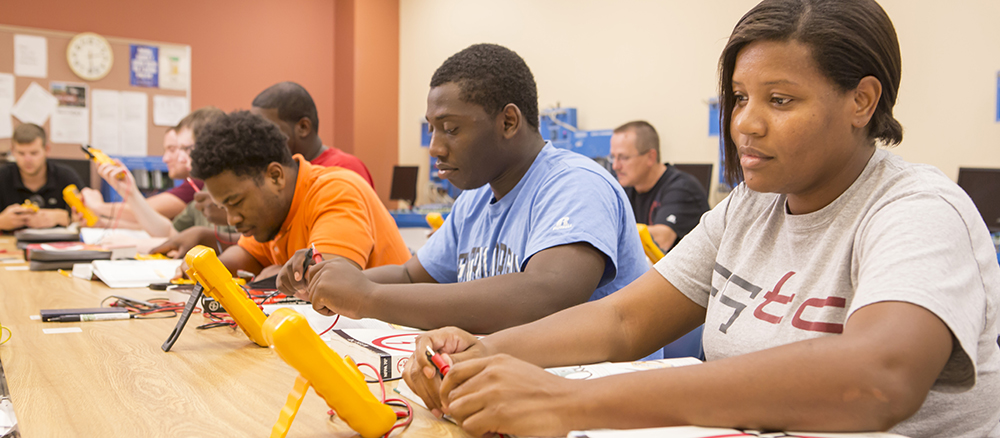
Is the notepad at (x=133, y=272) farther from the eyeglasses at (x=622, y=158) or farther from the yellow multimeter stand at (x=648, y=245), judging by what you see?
the eyeglasses at (x=622, y=158)

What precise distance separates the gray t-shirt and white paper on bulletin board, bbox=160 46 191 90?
5764 mm

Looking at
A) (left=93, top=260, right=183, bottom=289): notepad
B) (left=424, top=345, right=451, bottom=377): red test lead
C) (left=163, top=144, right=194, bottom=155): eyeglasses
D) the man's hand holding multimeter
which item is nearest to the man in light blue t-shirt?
the man's hand holding multimeter

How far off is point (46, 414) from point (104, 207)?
10.9 feet

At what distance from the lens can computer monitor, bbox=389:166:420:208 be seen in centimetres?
605

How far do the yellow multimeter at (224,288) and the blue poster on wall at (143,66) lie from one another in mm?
5262

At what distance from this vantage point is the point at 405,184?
20.0 ft

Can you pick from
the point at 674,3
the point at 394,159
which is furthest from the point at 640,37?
the point at 394,159

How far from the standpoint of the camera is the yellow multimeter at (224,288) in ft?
3.80

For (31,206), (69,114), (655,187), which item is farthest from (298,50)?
(655,187)

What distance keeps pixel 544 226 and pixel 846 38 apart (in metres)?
0.60

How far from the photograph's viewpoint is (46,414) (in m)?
0.84

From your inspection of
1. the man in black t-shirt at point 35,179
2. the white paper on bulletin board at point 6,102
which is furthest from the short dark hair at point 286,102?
the white paper on bulletin board at point 6,102

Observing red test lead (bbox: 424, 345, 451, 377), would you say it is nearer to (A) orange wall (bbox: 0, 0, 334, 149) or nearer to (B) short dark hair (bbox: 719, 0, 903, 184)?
(B) short dark hair (bbox: 719, 0, 903, 184)

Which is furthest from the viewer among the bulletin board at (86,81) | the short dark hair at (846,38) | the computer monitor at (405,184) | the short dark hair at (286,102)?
the computer monitor at (405,184)
